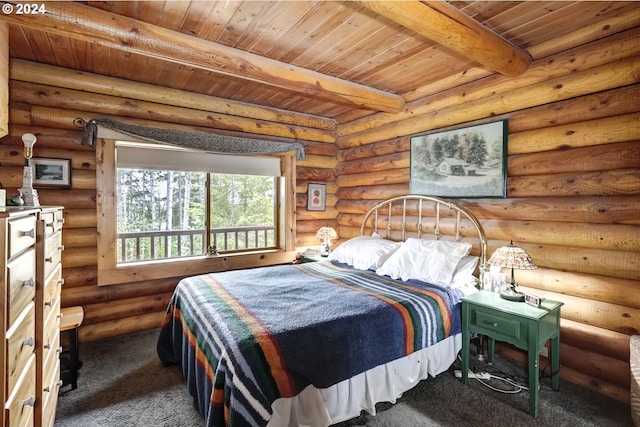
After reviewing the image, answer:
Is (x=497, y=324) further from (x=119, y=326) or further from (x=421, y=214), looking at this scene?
(x=119, y=326)

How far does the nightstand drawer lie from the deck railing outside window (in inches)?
116

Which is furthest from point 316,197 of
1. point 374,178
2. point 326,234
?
point 374,178

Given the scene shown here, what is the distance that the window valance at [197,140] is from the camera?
10.4 feet

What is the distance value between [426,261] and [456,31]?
1.85m

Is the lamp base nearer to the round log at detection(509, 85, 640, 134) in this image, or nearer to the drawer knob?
the round log at detection(509, 85, 640, 134)

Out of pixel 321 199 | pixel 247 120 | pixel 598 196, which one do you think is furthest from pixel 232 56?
pixel 598 196

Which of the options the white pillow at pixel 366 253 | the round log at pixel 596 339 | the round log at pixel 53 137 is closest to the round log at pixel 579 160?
the round log at pixel 596 339

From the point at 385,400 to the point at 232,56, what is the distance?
2.85 metres

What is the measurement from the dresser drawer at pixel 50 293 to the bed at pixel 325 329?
815 millimetres

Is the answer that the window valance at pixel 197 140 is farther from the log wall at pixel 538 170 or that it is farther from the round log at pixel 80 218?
the round log at pixel 80 218

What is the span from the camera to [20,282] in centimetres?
125

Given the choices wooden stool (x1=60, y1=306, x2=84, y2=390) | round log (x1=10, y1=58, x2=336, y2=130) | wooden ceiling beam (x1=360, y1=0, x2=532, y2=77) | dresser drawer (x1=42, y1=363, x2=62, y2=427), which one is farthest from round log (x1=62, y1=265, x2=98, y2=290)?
wooden ceiling beam (x1=360, y1=0, x2=532, y2=77)

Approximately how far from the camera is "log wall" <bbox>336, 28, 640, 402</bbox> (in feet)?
7.50

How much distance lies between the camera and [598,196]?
96.0 inches
